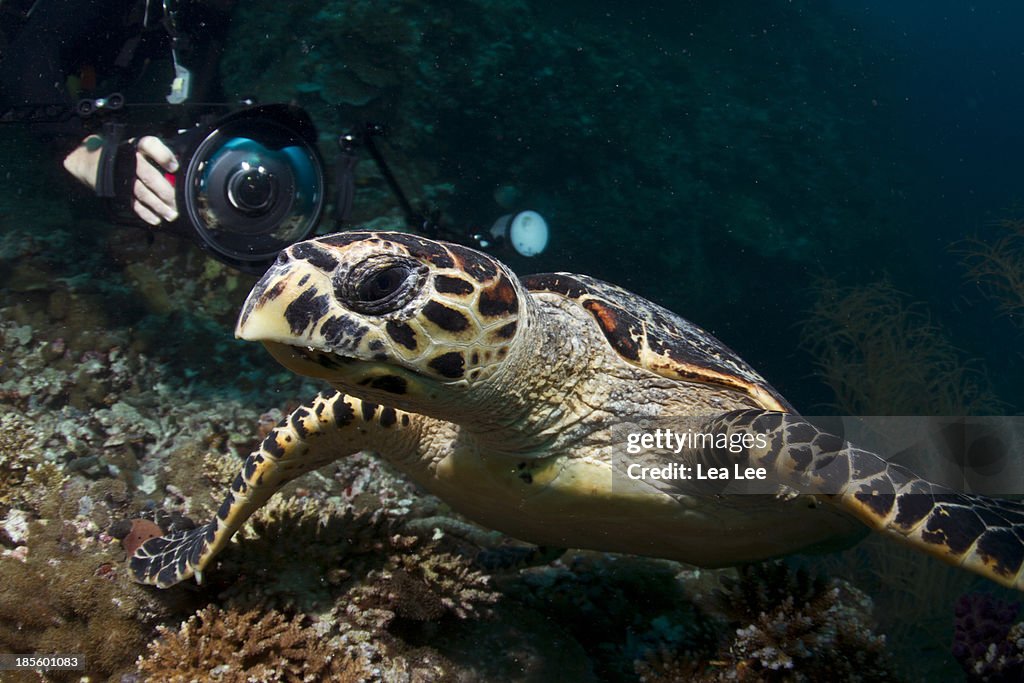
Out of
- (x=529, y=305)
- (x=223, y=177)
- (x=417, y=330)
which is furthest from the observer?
(x=223, y=177)

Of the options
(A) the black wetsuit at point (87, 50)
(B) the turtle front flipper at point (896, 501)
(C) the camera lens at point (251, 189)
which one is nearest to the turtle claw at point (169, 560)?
(C) the camera lens at point (251, 189)

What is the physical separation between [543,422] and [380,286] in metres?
0.84

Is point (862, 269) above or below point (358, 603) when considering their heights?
above

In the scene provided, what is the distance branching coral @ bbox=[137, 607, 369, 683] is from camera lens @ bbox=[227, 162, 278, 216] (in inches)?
77.5

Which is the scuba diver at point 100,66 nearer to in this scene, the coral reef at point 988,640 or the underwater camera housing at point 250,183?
the underwater camera housing at point 250,183

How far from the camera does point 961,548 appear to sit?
1.57 m

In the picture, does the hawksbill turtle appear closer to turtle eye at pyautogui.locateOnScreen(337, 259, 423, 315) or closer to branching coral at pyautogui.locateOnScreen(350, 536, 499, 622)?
turtle eye at pyautogui.locateOnScreen(337, 259, 423, 315)

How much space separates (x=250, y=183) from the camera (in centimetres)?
300

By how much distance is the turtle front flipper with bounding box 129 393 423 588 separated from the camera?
2.10 metres

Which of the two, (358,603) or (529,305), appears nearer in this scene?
(529,305)

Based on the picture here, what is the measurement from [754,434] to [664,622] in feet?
4.56

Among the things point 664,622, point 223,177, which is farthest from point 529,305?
point 223,177

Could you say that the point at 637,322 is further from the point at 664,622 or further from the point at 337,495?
the point at 337,495

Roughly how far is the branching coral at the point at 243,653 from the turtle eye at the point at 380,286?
134 cm
